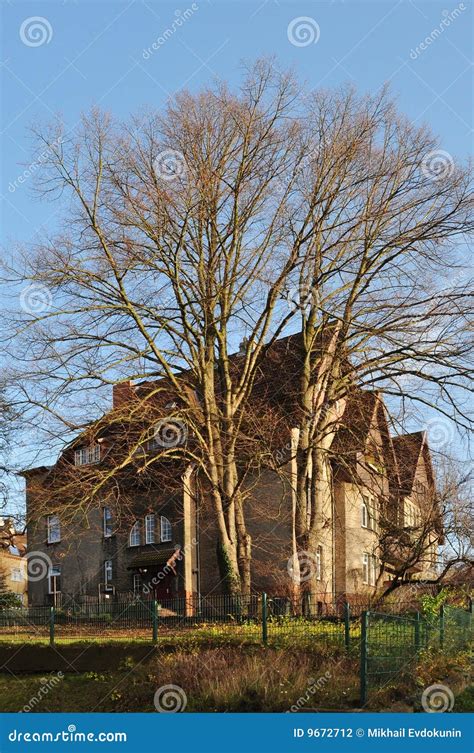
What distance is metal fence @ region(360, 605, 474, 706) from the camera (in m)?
17.8

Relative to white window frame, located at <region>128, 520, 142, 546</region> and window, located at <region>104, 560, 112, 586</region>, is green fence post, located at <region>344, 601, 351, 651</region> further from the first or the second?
window, located at <region>104, 560, 112, 586</region>

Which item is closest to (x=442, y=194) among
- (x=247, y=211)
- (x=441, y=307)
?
(x=441, y=307)

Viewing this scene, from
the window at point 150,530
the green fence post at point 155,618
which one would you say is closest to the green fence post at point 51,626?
the green fence post at point 155,618

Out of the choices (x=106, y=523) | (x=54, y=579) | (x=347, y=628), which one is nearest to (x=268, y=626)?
(x=347, y=628)

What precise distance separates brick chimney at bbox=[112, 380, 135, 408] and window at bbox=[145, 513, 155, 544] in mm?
16552

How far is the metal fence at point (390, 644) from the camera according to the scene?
1777cm

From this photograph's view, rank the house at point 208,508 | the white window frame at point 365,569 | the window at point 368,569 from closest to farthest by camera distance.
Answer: the house at point 208,508
the white window frame at point 365,569
the window at point 368,569

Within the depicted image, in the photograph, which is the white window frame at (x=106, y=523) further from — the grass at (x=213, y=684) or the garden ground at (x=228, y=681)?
the grass at (x=213, y=684)

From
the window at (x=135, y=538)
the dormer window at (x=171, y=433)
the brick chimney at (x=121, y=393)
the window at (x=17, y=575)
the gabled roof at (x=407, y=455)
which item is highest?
the brick chimney at (x=121, y=393)

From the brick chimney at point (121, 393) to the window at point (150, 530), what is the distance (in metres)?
16.6

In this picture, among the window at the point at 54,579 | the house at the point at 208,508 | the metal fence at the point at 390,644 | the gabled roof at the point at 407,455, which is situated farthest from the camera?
the window at the point at 54,579

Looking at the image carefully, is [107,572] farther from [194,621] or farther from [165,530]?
[194,621]

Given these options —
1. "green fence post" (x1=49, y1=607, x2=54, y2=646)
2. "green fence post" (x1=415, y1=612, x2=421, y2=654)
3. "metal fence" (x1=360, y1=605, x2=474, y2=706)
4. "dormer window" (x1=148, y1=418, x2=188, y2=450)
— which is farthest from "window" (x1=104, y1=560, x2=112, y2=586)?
"green fence post" (x1=415, y1=612, x2=421, y2=654)

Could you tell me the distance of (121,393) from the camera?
29.8 meters
